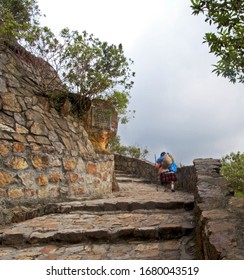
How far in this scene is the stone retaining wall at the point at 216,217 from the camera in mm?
1900

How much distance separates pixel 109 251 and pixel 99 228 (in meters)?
0.59

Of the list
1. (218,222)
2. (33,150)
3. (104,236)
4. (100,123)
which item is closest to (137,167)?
(100,123)

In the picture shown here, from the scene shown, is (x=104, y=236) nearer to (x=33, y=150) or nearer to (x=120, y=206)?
(x=120, y=206)

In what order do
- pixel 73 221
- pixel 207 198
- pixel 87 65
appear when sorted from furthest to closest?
1. pixel 87 65
2. pixel 73 221
3. pixel 207 198

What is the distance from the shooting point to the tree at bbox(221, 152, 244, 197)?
25.2 ft

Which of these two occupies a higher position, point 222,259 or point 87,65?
point 87,65

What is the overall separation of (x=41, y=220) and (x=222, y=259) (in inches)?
136

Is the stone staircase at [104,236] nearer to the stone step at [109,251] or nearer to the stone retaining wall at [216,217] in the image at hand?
the stone step at [109,251]

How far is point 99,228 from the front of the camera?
3.75 metres

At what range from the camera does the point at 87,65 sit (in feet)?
19.8

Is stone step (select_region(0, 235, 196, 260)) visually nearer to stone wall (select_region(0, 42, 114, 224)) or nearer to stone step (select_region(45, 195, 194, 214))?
stone wall (select_region(0, 42, 114, 224))
